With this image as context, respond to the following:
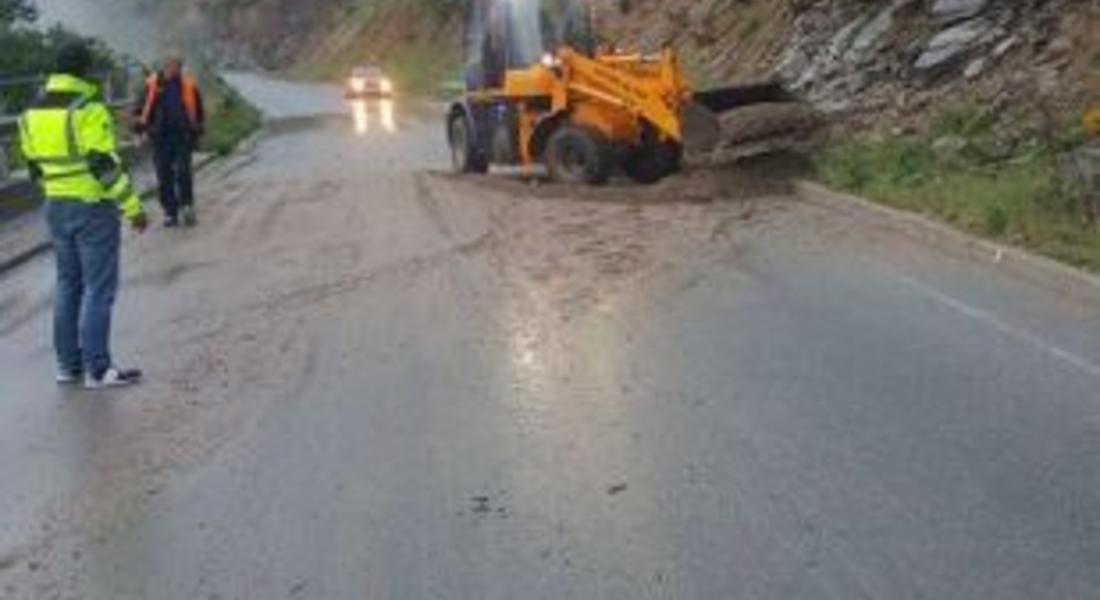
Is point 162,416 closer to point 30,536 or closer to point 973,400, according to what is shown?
point 30,536

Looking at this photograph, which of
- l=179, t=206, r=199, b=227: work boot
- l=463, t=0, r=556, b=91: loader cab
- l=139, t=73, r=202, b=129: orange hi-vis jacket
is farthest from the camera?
l=463, t=0, r=556, b=91: loader cab

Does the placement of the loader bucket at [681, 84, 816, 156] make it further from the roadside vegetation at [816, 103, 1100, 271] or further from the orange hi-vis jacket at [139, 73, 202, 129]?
the orange hi-vis jacket at [139, 73, 202, 129]

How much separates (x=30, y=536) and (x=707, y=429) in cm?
314

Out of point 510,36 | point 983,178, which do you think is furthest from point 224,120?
point 983,178

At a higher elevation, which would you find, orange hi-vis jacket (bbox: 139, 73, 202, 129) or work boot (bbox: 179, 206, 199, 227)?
orange hi-vis jacket (bbox: 139, 73, 202, 129)

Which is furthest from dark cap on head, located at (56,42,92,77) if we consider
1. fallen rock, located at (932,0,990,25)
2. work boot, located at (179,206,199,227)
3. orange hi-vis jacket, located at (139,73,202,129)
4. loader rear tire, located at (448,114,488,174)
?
fallen rock, located at (932,0,990,25)

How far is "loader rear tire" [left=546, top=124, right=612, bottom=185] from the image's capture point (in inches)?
814

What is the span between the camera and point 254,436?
923cm

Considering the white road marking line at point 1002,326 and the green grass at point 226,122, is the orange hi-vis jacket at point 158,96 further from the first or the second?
the green grass at point 226,122

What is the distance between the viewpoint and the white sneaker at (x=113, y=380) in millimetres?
10867

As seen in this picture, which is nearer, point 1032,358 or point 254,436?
point 254,436

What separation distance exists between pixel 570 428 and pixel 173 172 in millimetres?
11633

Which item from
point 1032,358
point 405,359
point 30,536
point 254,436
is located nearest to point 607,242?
point 405,359

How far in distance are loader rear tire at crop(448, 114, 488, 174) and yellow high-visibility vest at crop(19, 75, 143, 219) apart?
12.7 m
